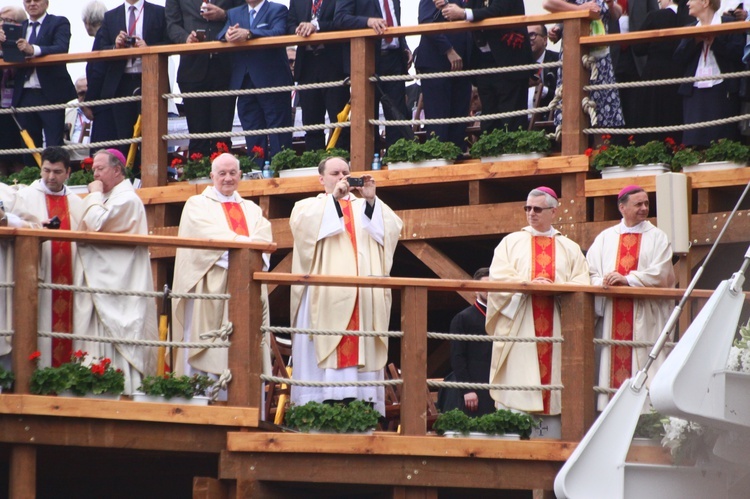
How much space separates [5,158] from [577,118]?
17.4ft

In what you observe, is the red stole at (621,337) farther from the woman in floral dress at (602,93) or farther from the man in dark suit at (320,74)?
the man in dark suit at (320,74)

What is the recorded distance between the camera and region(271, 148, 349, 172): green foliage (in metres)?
13.7

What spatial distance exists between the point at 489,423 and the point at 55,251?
3.10 meters

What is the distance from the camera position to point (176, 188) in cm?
1392

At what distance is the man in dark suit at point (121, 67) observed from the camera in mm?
14633

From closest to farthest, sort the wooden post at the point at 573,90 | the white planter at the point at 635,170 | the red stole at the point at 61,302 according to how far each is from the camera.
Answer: the red stole at the point at 61,302 < the white planter at the point at 635,170 < the wooden post at the point at 573,90

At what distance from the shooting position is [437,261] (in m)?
13.4

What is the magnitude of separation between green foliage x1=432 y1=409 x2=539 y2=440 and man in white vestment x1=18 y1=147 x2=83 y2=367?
2.52 metres

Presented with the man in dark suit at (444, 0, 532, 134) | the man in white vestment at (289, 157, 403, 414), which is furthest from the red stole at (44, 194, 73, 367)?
the man in dark suit at (444, 0, 532, 134)

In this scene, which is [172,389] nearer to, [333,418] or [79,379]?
[79,379]

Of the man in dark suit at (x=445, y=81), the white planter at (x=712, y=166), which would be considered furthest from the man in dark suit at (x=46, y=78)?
the white planter at (x=712, y=166)

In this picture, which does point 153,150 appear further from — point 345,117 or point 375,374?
point 375,374

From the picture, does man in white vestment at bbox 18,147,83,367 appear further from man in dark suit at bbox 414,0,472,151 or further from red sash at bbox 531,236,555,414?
man in dark suit at bbox 414,0,472,151

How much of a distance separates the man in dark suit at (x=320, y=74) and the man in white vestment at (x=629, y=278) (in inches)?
112
